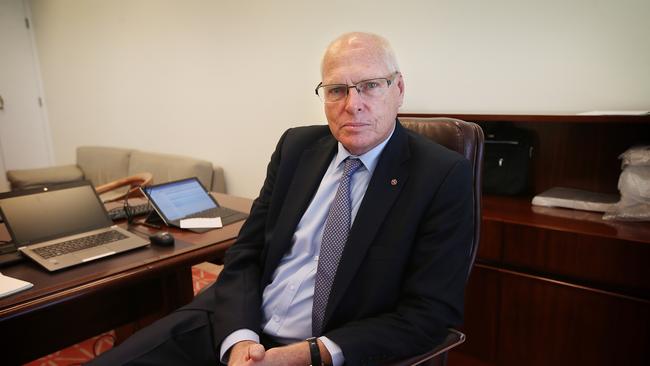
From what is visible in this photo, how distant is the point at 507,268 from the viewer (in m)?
1.75

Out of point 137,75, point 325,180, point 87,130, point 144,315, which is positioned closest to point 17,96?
point 87,130

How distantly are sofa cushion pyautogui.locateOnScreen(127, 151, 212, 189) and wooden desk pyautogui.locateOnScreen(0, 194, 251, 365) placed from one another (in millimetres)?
1618

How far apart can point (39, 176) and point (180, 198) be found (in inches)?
122

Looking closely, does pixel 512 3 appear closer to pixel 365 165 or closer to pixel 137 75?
pixel 365 165

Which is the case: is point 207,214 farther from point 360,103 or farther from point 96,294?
point 360,103

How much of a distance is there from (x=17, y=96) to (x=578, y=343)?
20.4 ft

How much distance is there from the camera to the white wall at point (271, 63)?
6.23 ft

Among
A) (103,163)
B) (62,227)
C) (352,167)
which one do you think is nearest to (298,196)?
(352,167)

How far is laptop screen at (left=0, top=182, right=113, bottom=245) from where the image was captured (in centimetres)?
144

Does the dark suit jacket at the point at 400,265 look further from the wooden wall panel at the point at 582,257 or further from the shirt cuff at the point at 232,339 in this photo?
the wooden wall panel at the point at 582,257

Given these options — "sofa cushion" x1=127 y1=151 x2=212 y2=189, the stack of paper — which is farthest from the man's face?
"sofa cushion" x1=127 y1=151 x2=212 y2=189

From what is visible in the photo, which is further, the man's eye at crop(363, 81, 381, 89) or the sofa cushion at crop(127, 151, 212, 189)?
the sofa cushion at crop(127, 151, 212, 189)

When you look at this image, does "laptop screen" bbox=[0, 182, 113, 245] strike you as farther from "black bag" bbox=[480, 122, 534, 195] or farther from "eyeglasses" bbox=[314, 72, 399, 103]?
"black bag" bbox=[480, 122, 534, 195]

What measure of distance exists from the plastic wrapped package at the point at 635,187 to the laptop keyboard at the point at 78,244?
188cm
